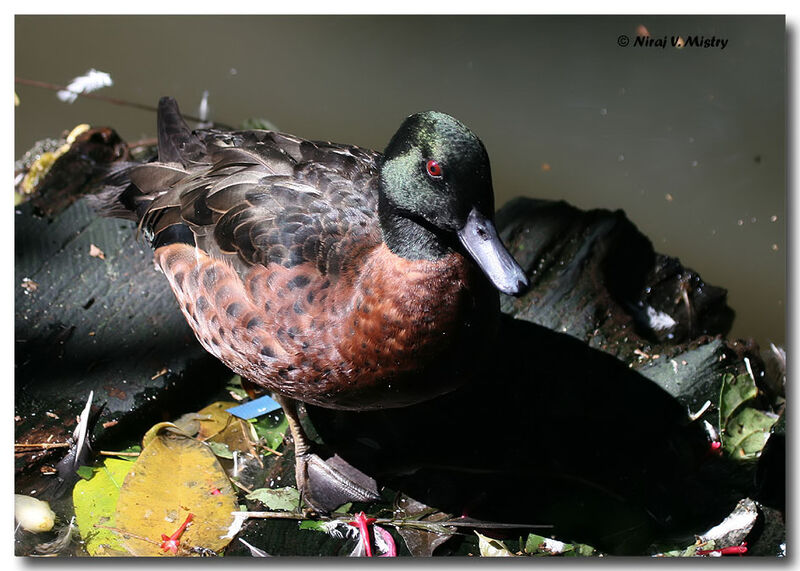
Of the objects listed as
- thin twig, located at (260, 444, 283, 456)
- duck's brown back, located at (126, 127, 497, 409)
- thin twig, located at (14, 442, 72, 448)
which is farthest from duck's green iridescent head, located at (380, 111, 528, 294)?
thin twig, located at (14, 442, 72, 448)

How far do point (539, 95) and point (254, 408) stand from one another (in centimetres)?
144

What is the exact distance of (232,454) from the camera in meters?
2.59

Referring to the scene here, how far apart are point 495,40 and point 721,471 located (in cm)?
151

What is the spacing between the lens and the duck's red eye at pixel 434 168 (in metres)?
1.81

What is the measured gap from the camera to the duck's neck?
1.96 meters

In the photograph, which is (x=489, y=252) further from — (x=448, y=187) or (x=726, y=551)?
(x=726, y=551)

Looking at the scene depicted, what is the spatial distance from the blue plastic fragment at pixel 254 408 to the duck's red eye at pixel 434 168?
3.87 feet

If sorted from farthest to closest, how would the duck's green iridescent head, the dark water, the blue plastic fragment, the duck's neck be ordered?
the blue plastic fragment, the dark water, the duck's neck, the duck's green iridescent head

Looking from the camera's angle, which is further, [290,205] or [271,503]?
[271,503]

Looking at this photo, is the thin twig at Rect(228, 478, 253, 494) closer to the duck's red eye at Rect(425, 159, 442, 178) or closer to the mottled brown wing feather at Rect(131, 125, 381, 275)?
the mottled brown wing feather at Rect(131, 125, 381, 275)

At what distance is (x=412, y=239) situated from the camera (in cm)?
197

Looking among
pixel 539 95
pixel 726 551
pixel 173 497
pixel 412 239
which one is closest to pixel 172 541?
pixel 173 497
